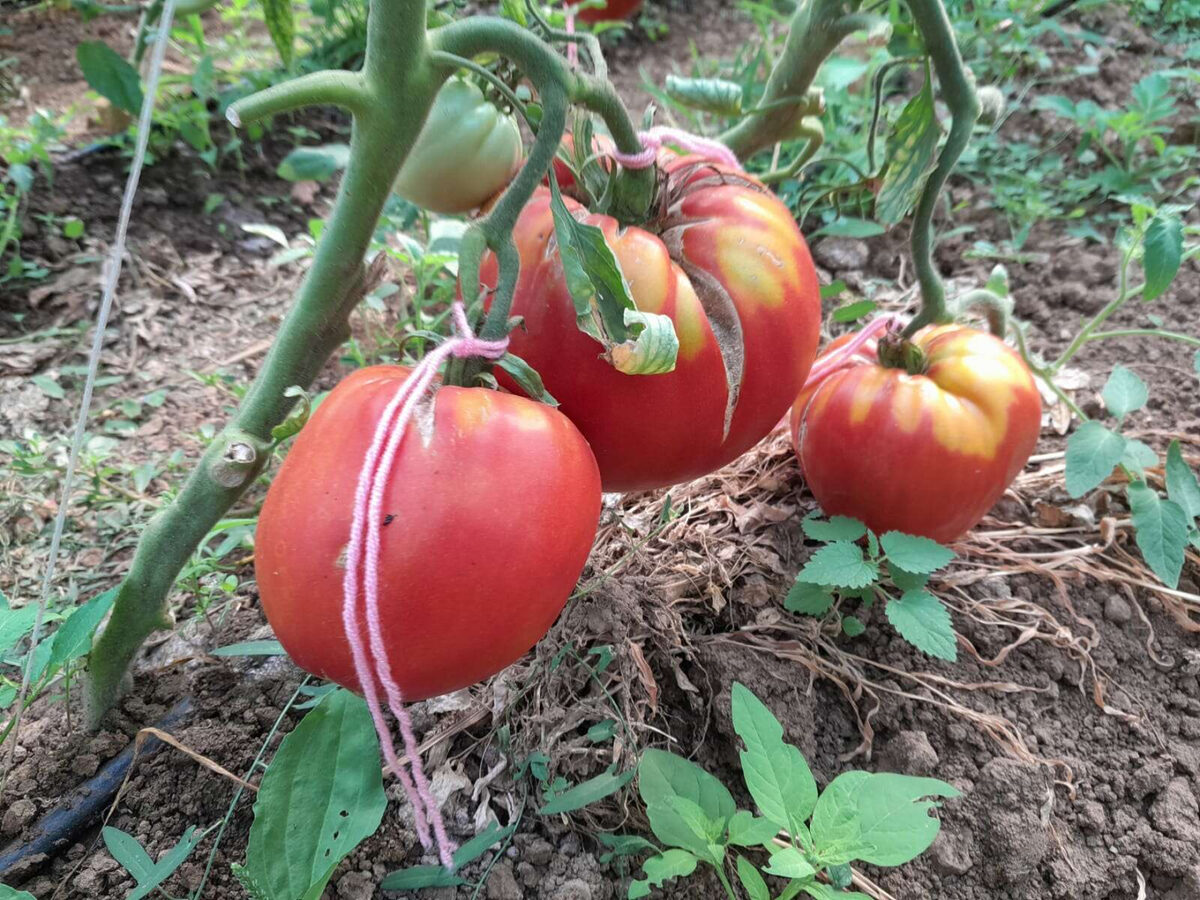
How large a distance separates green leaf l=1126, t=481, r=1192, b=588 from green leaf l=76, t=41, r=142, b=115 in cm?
171

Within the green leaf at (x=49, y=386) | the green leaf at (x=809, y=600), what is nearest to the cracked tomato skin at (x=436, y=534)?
the green leaf at (x=809, y=600)

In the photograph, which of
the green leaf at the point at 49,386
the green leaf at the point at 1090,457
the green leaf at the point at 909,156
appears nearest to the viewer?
the green leaf at the point at 909,156

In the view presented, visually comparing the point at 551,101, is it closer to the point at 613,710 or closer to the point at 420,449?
the point at 420,449

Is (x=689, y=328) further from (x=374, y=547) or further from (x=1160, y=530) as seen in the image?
(x=1160, y=530)

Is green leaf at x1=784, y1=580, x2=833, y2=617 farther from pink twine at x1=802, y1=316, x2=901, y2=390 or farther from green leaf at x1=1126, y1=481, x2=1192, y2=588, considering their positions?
green leaf at x1=1126, y1=481, x2=1192, y2=588

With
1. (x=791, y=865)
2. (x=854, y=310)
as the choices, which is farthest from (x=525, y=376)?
(x=854, y=310)

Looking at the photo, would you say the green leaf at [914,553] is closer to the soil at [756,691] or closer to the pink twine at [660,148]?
the soil at [756,691]

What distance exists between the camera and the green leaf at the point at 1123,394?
47.6 inches

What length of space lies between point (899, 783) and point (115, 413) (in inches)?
56.2

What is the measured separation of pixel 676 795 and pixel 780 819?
0.11 m

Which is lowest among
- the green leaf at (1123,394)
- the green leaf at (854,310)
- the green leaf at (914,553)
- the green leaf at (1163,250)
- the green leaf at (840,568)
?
the green leaf at (840,568)

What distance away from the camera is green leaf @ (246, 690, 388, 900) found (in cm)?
74

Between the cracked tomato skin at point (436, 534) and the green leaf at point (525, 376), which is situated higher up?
the green leaf at point (525, 376)

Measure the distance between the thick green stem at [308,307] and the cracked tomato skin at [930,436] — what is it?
2.14 ft
